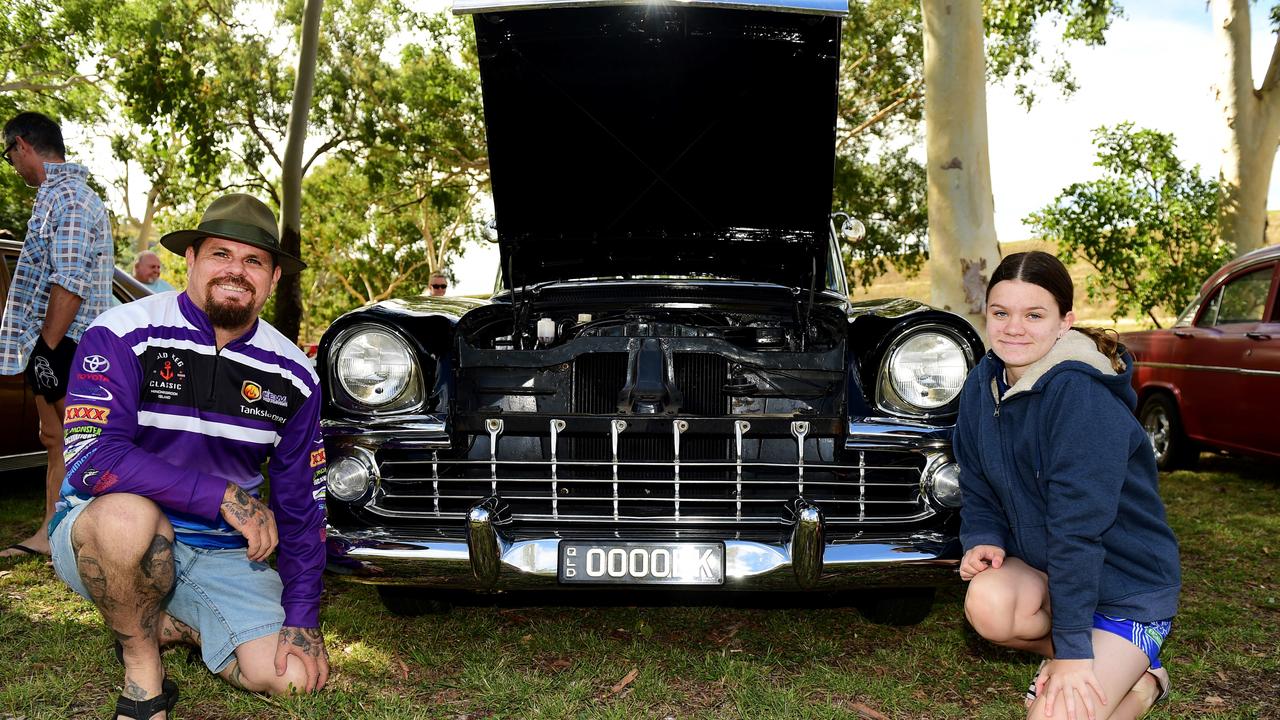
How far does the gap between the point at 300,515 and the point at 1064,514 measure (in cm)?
195

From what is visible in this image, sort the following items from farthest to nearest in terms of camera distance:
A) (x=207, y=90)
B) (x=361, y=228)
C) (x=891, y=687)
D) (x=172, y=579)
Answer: (x=361, y=228)
(x=207, y=90)
(x=891, y=687)
(x=172, y=579)

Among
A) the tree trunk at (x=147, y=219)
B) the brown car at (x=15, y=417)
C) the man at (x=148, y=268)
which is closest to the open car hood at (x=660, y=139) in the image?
the brown car at (x=15, y=417)

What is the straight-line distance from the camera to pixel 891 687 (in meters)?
2.68

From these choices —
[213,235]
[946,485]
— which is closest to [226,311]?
[213,235]

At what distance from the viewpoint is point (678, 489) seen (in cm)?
259

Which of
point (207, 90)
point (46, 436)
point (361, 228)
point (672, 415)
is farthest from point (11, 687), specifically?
point (361, 228)

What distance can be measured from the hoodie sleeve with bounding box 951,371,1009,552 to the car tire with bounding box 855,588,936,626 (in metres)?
0.80

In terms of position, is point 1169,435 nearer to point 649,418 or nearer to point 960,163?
point 960,163

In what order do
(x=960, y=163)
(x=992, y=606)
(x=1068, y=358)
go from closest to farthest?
(x=1068, y=358) → (x=992, y=606) → (x=960, y=163)

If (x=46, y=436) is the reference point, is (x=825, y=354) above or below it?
above

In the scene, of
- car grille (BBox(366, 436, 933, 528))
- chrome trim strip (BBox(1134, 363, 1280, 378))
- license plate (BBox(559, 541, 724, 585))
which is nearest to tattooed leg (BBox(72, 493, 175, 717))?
car grille (BBox(366, 436, 933, 528))

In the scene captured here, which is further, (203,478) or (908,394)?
(908,394)

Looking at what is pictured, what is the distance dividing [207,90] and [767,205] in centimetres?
1062

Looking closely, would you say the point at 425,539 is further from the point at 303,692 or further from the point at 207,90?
the point at 207,90
